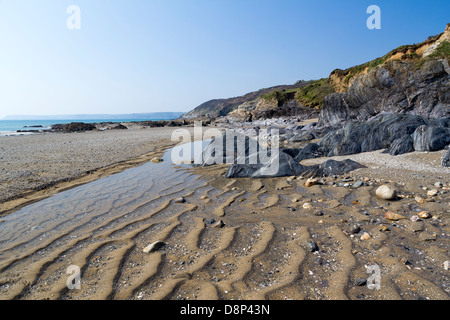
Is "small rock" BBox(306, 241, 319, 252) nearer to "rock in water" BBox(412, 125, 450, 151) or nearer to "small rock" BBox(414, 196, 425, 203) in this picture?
"small rock" BBox(414, 196, 425, 203)

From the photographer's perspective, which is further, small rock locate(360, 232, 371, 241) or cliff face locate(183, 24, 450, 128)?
cliff face locate(183, 24, 450, 128)

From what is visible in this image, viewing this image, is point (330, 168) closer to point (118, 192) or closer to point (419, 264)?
point (419, 264)

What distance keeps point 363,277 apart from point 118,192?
529 cm

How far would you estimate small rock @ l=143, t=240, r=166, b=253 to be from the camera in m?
3.06

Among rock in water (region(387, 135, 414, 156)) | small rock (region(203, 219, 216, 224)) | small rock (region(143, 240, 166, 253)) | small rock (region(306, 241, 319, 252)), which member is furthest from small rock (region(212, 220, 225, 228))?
rock in water (region(387, 135, 414, 156))

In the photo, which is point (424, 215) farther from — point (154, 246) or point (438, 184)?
point (154, 246)

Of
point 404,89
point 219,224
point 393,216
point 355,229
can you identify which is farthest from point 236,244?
point 404,89

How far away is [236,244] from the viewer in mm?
3182

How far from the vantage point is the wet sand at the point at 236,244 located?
2.32 m

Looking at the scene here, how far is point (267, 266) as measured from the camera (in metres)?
2.68

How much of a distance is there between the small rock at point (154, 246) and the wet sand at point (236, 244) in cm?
5

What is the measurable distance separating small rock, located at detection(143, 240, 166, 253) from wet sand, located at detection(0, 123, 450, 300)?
54 millimetres

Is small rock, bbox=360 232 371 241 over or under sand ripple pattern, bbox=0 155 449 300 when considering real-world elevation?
over

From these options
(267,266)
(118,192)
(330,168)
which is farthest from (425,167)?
(118,192)
